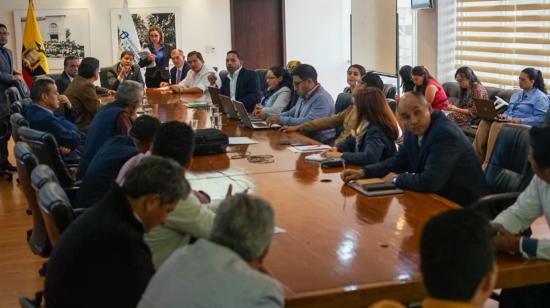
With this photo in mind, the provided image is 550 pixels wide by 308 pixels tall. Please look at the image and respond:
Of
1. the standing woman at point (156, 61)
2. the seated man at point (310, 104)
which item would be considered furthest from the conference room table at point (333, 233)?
the standing woman at point (156, 61)

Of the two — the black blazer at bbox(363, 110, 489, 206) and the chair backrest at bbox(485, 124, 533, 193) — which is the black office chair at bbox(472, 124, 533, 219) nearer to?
the chair backrest at bbox(485, 124, 533, 193)

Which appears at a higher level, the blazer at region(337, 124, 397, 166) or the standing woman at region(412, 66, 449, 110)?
the standing woman at region(412, 66, 449, 110)

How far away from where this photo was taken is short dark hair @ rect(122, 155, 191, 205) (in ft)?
7.58

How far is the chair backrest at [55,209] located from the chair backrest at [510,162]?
2.20 metres

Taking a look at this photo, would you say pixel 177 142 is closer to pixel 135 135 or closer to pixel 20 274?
pixel 135 135

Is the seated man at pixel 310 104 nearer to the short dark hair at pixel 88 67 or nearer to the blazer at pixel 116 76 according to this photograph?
the short dark hair at pixel 88 67

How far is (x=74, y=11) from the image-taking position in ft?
42.7

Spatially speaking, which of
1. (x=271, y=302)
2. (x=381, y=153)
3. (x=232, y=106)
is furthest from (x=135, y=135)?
(x=232, y=106)

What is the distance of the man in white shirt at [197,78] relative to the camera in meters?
9.46

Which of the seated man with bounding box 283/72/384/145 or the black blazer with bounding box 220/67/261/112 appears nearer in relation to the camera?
the seated man with bounding box 283/72/384/145

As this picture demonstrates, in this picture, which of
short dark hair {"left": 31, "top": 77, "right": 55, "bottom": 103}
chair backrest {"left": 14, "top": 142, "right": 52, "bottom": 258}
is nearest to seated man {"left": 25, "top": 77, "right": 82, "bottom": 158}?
short dark hair {"left": 31, "top": 77, "right": 55, "bottom": 103}

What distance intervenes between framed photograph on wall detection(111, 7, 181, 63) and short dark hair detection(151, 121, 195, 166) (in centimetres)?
1037

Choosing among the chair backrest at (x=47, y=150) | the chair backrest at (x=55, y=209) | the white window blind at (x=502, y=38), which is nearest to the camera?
the chair backrest at (x=55, y=209)

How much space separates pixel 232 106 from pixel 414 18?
4766 mm
